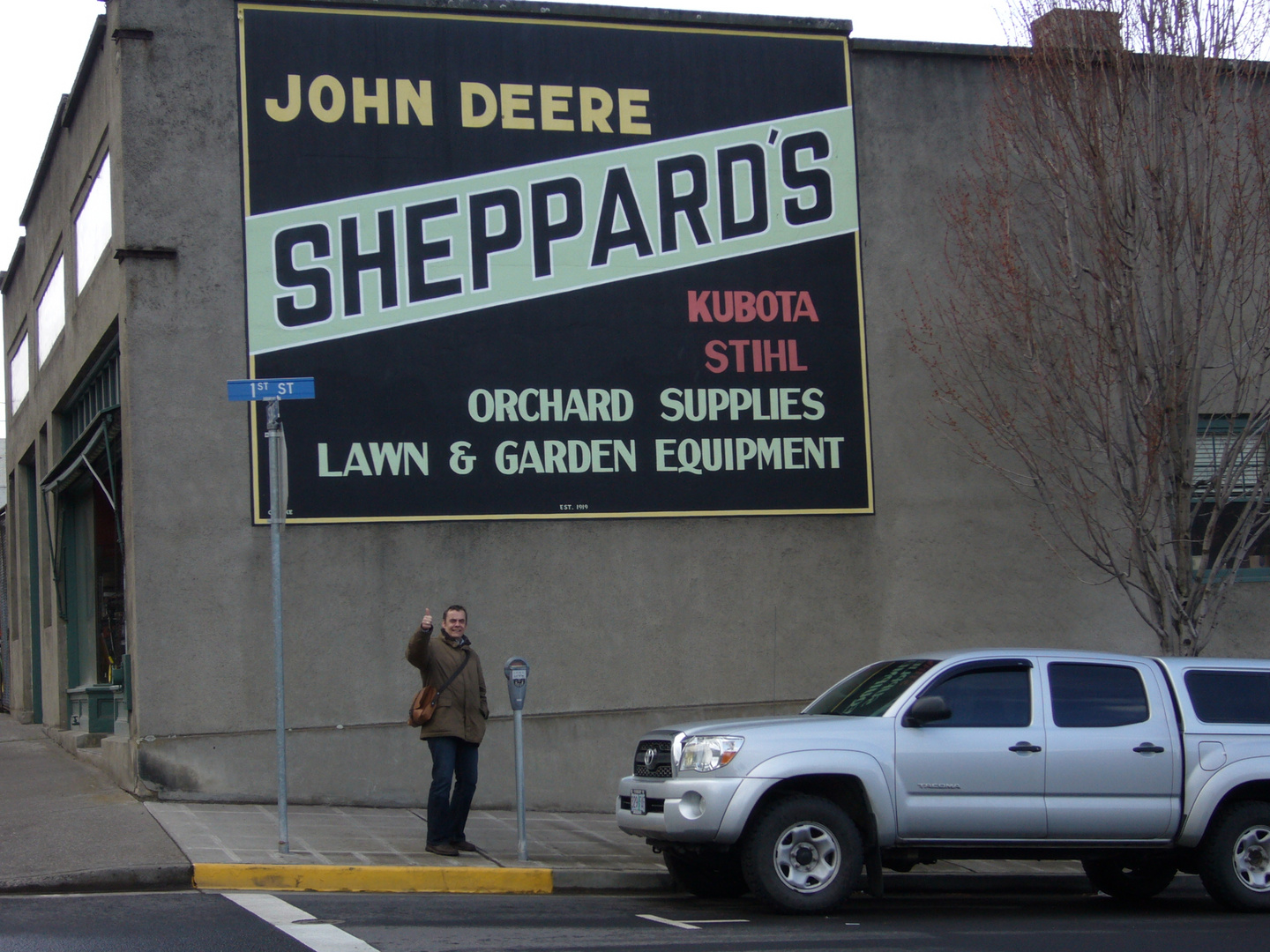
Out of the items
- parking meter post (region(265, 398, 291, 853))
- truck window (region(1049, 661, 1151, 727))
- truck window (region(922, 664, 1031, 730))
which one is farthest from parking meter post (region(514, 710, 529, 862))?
truck window (region(1049, 661, 1151, 727))

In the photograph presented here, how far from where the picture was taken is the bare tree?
12.9m

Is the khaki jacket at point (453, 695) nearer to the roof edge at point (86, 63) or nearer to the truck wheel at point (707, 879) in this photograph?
the truck wheel at point (707, 879)

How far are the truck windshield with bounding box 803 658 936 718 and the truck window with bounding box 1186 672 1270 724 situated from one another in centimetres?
184

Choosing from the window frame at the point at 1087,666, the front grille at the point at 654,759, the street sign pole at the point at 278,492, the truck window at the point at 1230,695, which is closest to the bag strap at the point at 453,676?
the street sign pole at the point at 278,492

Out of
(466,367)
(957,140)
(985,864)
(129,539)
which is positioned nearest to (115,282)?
(129,539)

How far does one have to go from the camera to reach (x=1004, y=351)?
1419cm

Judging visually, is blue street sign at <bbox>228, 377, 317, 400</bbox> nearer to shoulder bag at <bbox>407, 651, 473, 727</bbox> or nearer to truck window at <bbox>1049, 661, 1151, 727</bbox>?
shoulder bag at <bbox>407, 651, 473, 727</bbox>

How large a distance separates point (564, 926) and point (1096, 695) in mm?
3841

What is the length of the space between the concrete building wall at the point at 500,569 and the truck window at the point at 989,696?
456cm

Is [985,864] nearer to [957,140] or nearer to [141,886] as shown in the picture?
[141,886]

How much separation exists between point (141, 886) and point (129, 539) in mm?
4385

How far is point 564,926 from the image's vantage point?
26.7 feet

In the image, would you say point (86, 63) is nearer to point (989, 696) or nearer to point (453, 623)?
point (453, 623)

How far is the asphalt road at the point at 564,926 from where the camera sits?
7.27 metres
